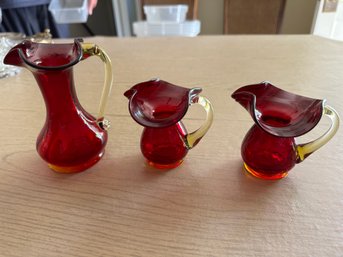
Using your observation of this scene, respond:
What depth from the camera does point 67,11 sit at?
1366mm

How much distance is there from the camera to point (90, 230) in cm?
31

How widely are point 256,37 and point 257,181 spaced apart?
68cm

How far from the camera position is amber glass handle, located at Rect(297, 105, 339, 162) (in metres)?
0.32

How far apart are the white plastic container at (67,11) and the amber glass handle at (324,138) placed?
1299 mm

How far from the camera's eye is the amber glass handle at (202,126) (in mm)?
349

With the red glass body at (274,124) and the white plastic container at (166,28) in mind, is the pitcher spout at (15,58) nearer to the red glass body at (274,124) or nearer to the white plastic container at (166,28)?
the red glass body at (274,124)

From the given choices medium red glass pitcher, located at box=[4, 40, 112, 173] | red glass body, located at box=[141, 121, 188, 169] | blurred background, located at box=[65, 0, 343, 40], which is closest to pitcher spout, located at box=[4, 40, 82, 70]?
medium red glass pitcher, located at box=[4, 40, 112, 173]

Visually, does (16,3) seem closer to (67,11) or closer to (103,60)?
(67,11)

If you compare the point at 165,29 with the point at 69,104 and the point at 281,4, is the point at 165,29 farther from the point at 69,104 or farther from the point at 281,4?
the point at 69,104

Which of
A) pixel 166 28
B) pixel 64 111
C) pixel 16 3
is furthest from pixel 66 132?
pixel 166 28

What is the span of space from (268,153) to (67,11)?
131cm

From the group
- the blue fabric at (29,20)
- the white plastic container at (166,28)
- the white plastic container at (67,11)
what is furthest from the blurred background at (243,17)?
the blue fabric at (29,20)

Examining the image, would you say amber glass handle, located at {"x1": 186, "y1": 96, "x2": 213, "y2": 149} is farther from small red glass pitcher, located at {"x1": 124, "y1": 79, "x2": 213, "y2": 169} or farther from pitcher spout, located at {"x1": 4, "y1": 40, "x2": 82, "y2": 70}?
pitcher spout, located at {"x1": 4, "y1": 40, "x2": 82, "y2": 70}

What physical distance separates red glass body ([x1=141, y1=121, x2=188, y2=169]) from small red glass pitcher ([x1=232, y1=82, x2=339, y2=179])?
76 millimetres
